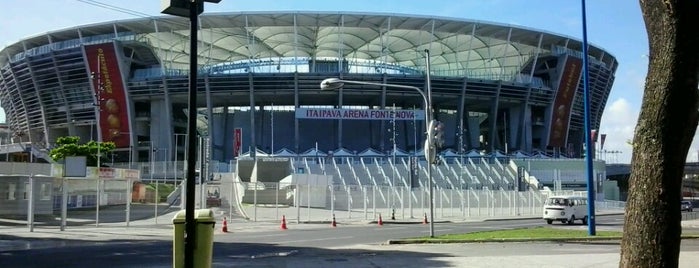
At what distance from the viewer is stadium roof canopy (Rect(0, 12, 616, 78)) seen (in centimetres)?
→ 8375

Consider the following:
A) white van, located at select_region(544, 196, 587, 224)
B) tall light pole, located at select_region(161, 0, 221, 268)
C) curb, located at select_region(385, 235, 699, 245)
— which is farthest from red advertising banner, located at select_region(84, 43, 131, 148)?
tall light pole, located at select_region(161, 0, 221, 268)

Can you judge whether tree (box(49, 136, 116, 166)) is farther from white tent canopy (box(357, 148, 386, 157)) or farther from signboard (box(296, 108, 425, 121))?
white tent canopy (box(357, 148, 386, 157))

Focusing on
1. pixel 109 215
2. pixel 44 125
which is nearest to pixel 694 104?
pixel 109 215

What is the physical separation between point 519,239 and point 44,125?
Answer: 9093cm

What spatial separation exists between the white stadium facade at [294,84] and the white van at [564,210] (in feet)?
162

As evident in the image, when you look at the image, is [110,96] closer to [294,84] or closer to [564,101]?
[294,84]

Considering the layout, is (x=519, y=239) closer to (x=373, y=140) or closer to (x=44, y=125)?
(x=373, y=140)

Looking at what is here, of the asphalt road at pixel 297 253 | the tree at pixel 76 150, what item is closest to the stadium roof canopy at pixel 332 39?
the tree at pixel 76 150

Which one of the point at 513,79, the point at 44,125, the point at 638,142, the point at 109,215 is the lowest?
the point at 109,215

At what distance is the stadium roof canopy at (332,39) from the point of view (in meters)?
83.8

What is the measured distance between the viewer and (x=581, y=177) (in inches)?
3214

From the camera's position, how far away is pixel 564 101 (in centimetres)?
9869

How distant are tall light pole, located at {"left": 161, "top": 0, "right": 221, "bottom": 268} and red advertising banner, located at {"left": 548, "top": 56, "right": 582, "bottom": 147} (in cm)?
9587

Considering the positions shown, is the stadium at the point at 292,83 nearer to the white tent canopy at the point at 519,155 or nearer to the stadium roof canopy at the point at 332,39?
the stadium roof canopy at the point at 332,39
